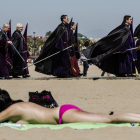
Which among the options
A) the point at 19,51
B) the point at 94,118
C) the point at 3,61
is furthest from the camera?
the point at 19,51

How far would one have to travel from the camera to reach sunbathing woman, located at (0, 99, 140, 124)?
5262 mm

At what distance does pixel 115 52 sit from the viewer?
13.0 m

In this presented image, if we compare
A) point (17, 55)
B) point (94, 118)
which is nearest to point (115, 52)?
point (17, 55)

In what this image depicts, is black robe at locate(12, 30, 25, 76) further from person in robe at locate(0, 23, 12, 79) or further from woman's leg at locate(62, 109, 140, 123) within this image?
woman's leg at locate(62, 109, 140, 123)

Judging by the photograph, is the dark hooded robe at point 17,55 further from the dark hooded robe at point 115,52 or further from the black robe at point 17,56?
the dark hooded robe at point 115,52

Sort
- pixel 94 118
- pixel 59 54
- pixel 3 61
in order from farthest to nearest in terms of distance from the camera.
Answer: pixel 3 61, pixel 59 54, pixel 94 118

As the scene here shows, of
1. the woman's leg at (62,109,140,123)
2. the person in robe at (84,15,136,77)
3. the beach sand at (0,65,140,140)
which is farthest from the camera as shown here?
the person in robe at (84,15,136,77)

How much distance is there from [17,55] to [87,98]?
21.0 feet

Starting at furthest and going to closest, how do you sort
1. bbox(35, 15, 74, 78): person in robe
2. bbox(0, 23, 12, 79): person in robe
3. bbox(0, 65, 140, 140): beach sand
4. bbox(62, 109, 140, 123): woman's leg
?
bbox(0, 23, 12, 79): person in robe, bbox(35, 15, 74, 78): person in robe, bbox(62, 109, 140, 123): woman's leg, bbox(0, 65, 140, 140): beach sand

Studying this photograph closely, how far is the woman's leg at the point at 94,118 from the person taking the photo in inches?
206

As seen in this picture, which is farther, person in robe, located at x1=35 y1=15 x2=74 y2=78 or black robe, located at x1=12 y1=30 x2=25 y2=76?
black robe, located at x1=12 y1=30 x2=25 y2=76

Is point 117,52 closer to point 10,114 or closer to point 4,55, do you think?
point 4,55

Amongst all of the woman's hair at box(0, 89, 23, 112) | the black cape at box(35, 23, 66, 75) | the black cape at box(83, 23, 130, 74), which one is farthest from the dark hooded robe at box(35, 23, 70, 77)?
the woman's hair at box(0, 89, 23, 112)

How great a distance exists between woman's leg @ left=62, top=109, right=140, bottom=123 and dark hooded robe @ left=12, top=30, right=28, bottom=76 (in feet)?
31.5
